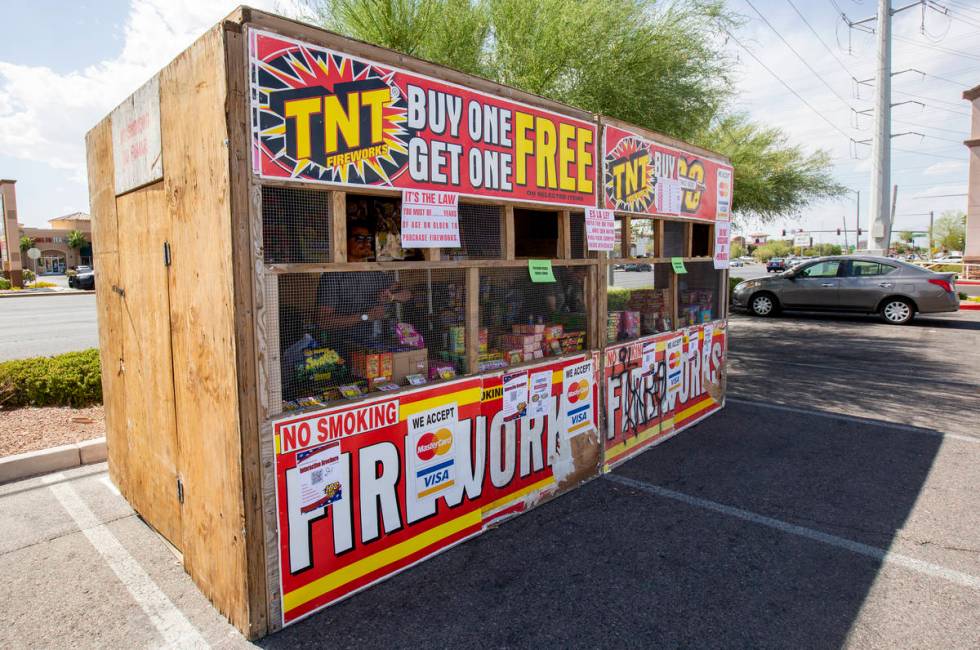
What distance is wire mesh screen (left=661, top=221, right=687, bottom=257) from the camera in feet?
20.6

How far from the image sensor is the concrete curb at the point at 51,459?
4695 millimetres

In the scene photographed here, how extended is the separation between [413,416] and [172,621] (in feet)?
5.35

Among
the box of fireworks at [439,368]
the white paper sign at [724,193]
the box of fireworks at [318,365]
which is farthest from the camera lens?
the white paper sign at [724,193]

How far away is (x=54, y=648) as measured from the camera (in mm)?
2721

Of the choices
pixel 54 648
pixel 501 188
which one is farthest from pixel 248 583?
pixel 501 188

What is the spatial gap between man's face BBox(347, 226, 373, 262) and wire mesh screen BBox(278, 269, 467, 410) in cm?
19

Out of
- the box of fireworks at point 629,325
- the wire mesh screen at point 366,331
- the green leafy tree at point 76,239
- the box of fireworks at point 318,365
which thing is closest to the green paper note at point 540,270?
the wire mesh screen at point 366,331

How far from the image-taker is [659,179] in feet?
18.5

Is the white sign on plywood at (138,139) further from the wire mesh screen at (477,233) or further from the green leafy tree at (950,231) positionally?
the green leafy tree at (950,231)

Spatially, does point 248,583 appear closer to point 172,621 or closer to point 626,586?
point 172,621

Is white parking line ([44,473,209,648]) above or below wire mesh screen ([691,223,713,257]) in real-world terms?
below

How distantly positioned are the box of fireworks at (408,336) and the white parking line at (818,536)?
2271 millimetres

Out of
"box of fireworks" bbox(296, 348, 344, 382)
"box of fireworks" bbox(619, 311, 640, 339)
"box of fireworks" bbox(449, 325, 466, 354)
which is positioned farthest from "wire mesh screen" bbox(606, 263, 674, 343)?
"box of fireworks" bbox(296, 348, 344, 382)

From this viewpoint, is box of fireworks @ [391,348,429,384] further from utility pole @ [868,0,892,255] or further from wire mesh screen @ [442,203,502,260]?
utility pole @ [868,0,892,255]
